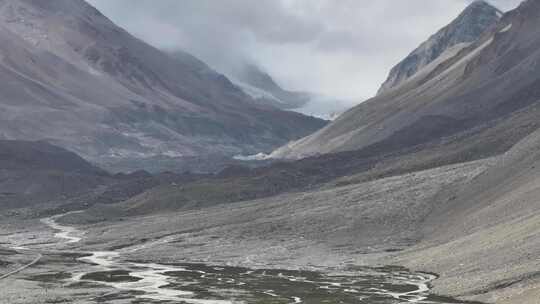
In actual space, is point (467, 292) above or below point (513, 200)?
below

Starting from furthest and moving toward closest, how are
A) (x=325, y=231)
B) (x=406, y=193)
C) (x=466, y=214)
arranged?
1. (x=406, y=193)
2. (x=325, y=231)
3. (x=466, y=214)

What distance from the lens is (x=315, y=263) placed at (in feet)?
419

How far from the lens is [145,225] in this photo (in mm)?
184250

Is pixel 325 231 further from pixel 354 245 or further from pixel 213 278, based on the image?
pixel 213 278

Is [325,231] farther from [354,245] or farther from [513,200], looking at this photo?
[513,200]

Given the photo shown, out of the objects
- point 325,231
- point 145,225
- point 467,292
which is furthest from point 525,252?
point 145,225

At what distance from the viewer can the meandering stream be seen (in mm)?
90250

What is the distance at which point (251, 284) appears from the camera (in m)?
105

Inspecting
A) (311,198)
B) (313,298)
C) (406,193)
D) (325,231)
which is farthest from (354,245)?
(313,298)

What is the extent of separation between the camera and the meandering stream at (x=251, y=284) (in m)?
90.2

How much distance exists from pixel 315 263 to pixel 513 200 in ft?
87.8

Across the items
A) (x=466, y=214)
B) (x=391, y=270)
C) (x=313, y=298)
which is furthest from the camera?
(x=466, y=214)

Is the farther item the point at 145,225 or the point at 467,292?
the point at 145,225

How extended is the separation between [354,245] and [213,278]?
3497cm
